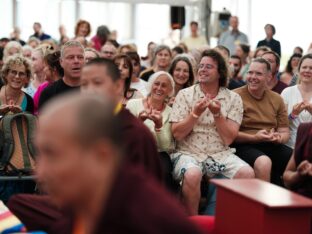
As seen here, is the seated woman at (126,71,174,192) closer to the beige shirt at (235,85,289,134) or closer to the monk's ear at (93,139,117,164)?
the beige shirt at (235,85,289,134)

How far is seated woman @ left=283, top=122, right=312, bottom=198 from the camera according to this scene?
13.3 ft

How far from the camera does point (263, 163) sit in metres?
5.33

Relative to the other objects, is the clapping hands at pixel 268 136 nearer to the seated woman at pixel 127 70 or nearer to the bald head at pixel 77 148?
the seated woman at pixel 127 70

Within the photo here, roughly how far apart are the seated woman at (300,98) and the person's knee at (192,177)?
112 centimetres

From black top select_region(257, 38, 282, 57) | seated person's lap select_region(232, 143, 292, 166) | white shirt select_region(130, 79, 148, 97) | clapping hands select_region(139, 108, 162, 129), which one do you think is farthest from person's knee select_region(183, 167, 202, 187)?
black top select_region(257, 38, 282, 57)

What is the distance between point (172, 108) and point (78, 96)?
371 cm

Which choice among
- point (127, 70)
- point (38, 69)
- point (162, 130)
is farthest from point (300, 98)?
point (38, 69)

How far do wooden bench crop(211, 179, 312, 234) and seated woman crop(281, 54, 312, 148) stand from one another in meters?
2.39

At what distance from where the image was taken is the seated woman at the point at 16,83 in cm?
588

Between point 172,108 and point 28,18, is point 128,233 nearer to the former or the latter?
point 172,108

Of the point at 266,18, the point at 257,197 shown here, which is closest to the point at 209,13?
the point at 266,18

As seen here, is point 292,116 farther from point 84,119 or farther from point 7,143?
point 84,119

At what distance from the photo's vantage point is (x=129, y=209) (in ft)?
5.92

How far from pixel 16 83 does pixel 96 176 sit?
4339 millimetres
